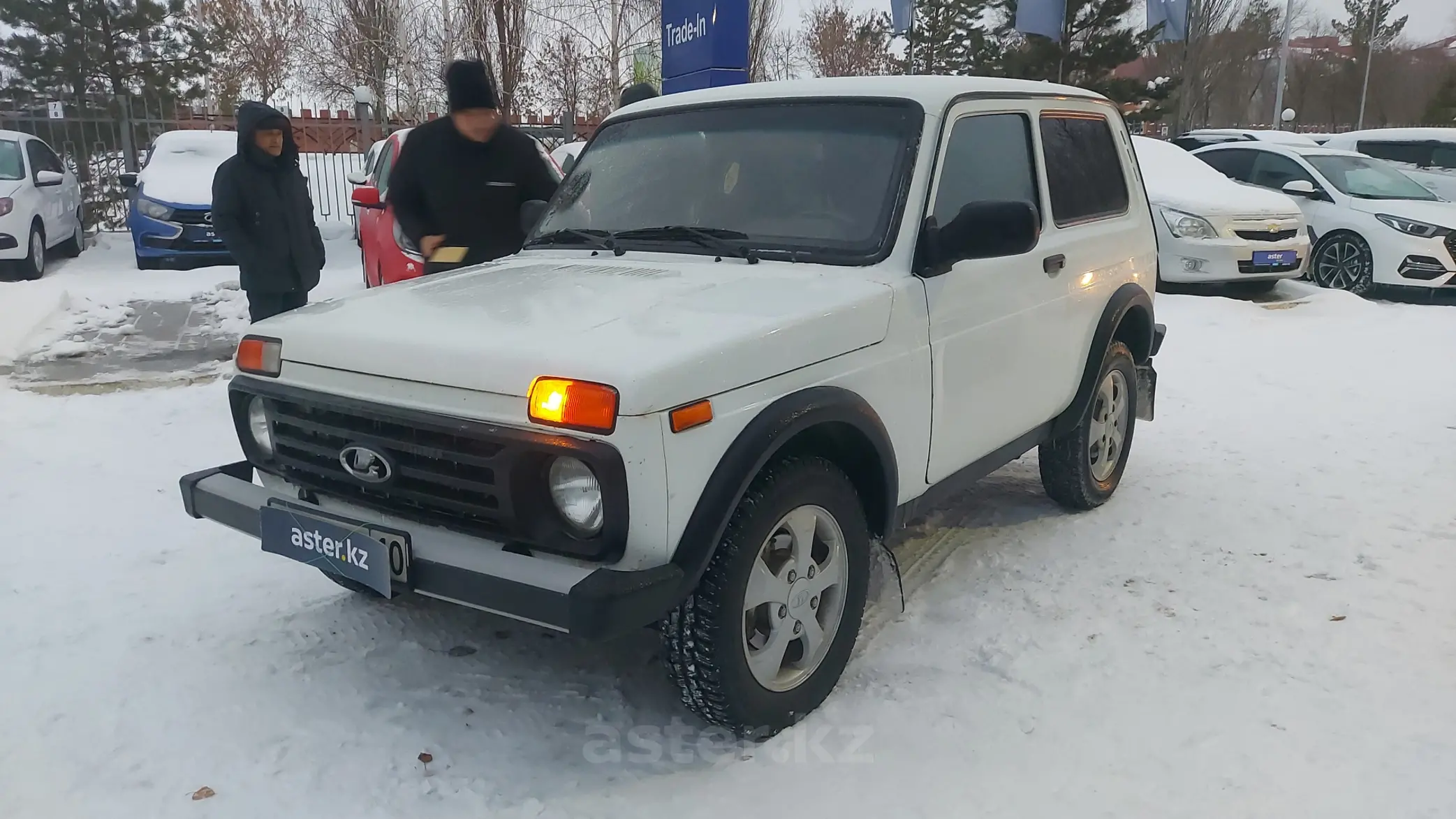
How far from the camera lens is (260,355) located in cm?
314

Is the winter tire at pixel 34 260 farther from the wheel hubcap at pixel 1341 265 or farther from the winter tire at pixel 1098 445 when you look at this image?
the wheel hubcap at pixel 1341 265

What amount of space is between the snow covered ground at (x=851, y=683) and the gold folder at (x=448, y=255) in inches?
61.5

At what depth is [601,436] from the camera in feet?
8.12

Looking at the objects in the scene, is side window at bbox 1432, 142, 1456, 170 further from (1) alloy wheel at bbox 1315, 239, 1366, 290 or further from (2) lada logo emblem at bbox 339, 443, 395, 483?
(2) lada logo emblem at bbox 339, 443, 395, 483

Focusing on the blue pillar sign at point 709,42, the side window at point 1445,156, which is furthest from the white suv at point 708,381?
the side window at point 1445,156

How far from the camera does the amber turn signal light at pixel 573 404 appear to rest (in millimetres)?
2457

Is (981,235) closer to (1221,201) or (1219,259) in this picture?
(1219,259)

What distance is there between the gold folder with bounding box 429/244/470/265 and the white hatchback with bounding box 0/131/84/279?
8.70 m

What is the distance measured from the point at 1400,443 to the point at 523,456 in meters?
5.53

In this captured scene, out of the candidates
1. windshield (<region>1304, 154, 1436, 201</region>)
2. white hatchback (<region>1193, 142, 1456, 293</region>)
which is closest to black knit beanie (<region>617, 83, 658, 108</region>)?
white hatchback (<region>1193, 142, 1456, 293</region>)

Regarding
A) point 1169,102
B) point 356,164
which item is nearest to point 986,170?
point 356,164

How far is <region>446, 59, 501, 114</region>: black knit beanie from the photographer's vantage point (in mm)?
5035

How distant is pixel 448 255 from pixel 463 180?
0.38m

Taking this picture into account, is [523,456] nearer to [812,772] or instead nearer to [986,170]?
[812,772]
